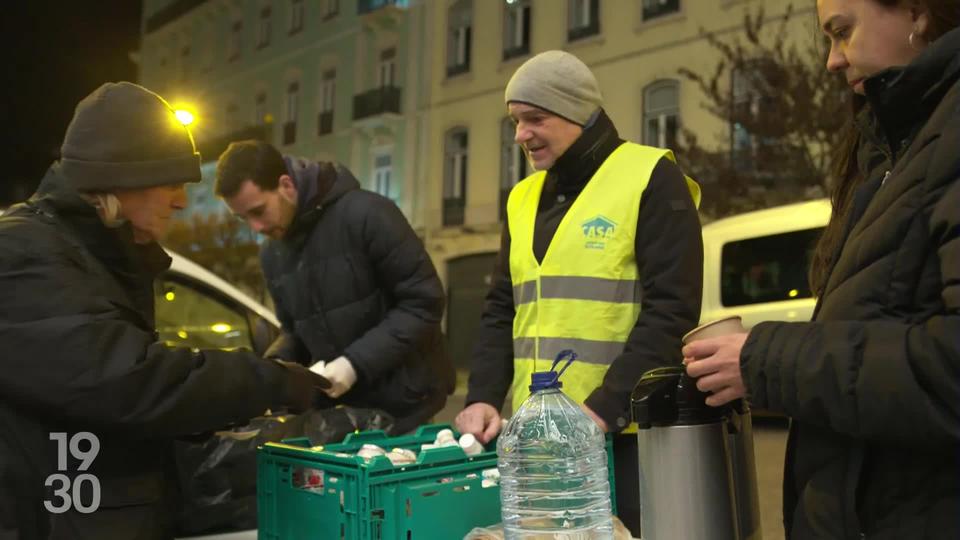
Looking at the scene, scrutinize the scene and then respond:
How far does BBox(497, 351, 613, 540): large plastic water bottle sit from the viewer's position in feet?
5.50

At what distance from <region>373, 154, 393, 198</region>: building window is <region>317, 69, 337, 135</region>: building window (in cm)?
81

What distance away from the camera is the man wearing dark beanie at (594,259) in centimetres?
202

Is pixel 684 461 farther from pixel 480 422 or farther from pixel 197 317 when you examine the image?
pixel 197 317

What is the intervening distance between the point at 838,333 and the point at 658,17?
29.4 feet

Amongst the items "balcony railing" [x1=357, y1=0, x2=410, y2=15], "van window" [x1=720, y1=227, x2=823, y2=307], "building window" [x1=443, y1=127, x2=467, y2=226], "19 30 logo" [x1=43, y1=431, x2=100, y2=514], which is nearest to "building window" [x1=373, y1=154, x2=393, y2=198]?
"building window" [x1=443, y1=127, x2=467, y2=226]

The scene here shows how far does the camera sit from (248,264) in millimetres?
10484

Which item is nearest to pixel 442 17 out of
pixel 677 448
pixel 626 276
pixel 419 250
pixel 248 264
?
pixel 248 264

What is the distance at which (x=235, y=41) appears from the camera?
11.3m

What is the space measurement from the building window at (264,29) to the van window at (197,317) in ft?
26.8

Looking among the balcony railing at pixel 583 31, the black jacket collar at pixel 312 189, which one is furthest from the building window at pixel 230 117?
the black jacket collar at pixel 312 189

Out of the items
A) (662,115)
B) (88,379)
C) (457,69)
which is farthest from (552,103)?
(457,69)

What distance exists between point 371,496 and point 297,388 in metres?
0.45

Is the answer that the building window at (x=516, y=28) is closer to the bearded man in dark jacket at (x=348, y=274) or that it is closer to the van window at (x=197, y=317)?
the van window at (x=197, y=317)

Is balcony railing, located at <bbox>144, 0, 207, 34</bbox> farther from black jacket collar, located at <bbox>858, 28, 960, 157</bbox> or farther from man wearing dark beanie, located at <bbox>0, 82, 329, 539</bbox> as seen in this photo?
black jacket collar, located at <bbox>858, 28, 960, 157</bbox>
